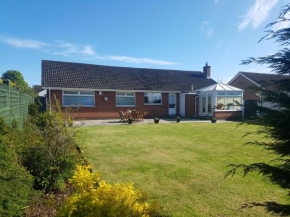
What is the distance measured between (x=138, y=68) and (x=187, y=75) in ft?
21.4

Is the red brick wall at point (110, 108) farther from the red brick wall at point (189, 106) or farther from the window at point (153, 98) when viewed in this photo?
the red brick wall at point (189, 106)

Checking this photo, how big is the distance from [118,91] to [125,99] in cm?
110

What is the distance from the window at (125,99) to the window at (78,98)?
2.40m

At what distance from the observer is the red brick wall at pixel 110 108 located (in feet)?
56.6

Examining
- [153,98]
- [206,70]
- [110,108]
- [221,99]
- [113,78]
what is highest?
[206,70]

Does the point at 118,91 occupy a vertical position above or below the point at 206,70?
below

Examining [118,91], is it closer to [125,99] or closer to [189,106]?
[125,99]

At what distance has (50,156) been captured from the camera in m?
3.43

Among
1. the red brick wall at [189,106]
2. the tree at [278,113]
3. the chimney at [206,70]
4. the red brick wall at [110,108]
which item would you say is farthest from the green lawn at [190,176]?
the chimney at [206,70]

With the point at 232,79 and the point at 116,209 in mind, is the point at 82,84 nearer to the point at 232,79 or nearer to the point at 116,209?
the point at 116,209

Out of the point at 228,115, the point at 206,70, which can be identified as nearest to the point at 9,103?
the point at 228,115

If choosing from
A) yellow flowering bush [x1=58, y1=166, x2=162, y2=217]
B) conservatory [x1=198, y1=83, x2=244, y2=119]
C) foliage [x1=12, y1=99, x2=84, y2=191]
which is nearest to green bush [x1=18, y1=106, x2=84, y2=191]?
foliage [x1=12, y1=99, x2=84, y2=191]

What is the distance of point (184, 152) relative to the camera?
636 cm

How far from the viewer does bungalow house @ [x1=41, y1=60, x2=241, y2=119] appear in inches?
672
